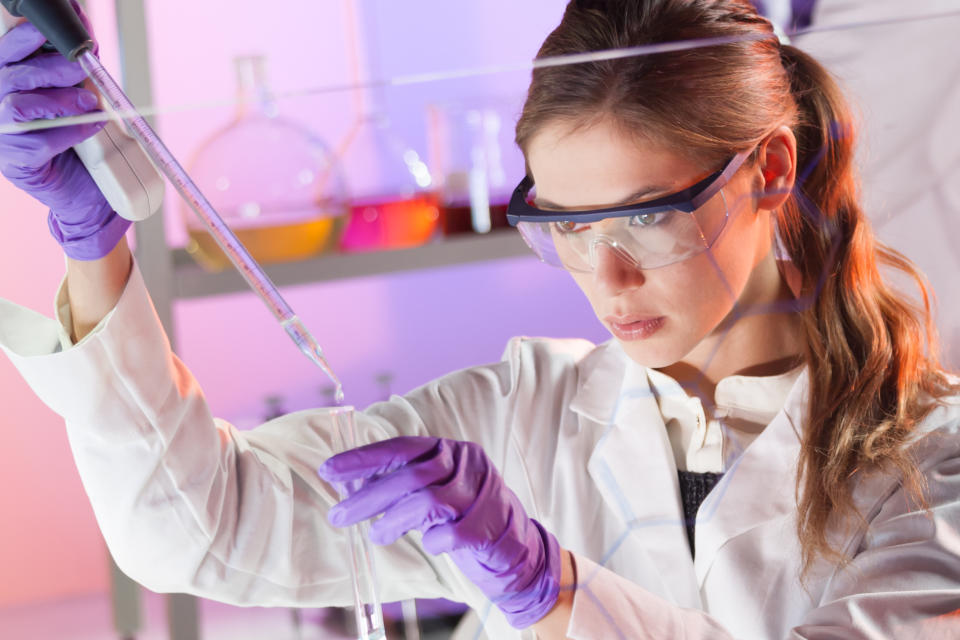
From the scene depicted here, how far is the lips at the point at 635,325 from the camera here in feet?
2.43

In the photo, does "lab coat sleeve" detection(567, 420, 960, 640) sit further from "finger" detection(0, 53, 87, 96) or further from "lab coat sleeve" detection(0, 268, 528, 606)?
"finger" detection(0, 53, 87, 96)

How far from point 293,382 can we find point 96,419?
0.51 ft

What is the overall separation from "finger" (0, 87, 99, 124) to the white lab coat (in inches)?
5.7

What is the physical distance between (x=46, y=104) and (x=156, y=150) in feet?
0.26

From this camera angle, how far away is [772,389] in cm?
82

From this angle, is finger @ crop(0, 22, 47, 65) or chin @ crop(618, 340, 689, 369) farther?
chin @ crop(618, 340, 689, 369)

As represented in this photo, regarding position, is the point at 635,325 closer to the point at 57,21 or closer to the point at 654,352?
the point at 654,352

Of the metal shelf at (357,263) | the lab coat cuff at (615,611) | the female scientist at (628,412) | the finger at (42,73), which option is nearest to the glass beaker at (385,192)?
the metal shelf at (357,263)

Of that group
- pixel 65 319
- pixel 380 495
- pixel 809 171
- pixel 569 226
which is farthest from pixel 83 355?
pixel 809 171

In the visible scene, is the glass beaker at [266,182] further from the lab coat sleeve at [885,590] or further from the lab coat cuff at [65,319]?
the lab coat sleeve at [885,590]

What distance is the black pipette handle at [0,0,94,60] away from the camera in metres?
0.61

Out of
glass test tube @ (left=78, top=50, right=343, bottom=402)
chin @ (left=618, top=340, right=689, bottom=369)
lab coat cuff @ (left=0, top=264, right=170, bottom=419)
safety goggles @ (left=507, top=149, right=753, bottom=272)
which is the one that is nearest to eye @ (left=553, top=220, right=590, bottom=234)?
safety goggles @ (left=507, top=149, right=753, bottom=272)

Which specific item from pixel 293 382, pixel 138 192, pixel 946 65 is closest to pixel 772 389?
pixel 946 65

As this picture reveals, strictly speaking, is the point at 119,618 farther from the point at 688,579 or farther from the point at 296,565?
the point at 688,579
